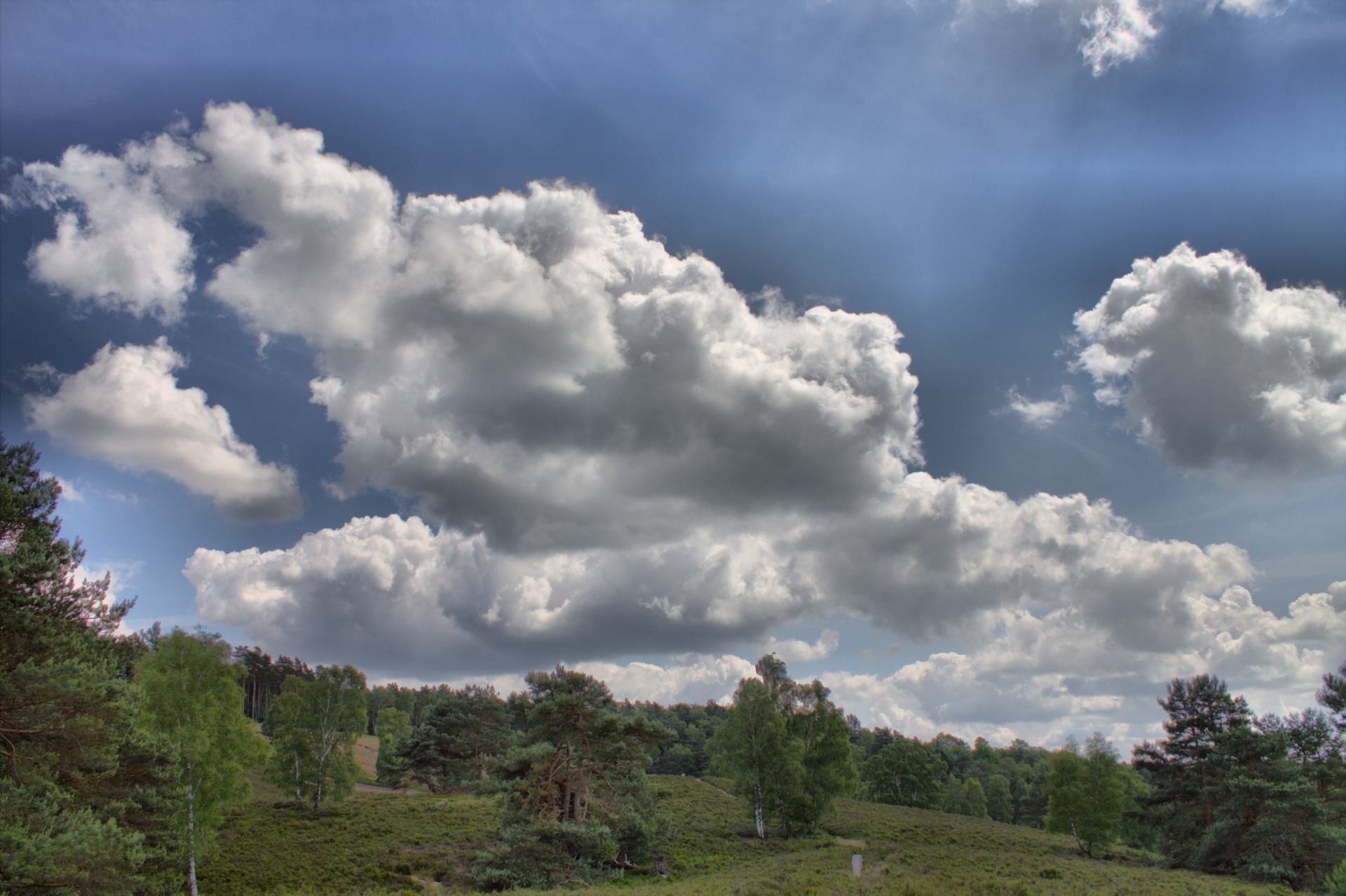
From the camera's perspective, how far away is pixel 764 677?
52.3 meters

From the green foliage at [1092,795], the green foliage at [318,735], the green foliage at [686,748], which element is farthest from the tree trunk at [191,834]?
the green foliage at [686,748]

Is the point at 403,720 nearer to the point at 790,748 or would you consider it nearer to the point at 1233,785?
the point at 790,748

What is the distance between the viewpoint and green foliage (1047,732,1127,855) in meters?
49.0

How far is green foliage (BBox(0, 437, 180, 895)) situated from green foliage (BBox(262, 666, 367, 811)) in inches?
1029

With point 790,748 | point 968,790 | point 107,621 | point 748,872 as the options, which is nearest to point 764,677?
point 790,748

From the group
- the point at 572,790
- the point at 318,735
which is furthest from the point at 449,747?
the point at 572,790

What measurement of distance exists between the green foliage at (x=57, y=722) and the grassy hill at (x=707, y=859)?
11.1 meters

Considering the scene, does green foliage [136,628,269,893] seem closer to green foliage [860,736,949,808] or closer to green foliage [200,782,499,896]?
green foliage [200,782,499,896]

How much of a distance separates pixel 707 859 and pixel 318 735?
31.3m

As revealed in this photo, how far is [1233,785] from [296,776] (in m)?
61.7

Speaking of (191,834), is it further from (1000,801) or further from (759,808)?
(1000,801)

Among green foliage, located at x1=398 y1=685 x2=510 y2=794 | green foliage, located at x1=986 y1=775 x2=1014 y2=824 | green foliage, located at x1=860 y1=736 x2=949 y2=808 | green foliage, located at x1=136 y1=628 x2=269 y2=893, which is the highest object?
green foliage, located at x1=136 y1=628 x2=269 y2=893

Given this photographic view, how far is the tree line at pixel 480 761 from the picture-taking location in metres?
17.5

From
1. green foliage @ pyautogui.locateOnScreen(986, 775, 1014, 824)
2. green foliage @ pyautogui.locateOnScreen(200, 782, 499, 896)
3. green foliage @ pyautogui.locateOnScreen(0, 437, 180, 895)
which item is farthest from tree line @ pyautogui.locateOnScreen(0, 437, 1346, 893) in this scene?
green foliage @ pyautogui.locateOnScreen(986, 775, 1014, 824)
